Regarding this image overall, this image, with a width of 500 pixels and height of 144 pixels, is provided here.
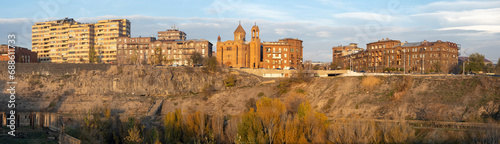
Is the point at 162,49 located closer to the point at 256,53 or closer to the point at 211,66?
the point at 256,53

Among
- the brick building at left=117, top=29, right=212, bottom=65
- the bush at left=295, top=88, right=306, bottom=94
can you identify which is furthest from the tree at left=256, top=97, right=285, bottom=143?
the brick building at left=117, top=29, right=212, bottom=65

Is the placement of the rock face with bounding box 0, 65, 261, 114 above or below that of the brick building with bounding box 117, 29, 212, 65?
below

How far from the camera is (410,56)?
13738 centimetres

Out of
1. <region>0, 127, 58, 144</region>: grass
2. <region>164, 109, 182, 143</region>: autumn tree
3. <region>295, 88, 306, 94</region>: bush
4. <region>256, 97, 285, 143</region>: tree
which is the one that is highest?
<region>295, 88, 306, 94</region>: bush

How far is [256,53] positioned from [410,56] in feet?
183

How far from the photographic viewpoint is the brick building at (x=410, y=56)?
12888 cm

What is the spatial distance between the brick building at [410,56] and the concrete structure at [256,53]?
21835 millimetres

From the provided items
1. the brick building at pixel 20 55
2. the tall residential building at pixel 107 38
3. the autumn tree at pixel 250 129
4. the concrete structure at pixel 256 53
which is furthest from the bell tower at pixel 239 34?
the autumn tree at pixel 250 129

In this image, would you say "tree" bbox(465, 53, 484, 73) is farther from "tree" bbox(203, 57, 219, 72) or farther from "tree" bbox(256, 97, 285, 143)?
"tree" bbox(256, 97, 285, 143)

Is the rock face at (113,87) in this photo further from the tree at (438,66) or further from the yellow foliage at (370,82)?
the tree at (438,66)

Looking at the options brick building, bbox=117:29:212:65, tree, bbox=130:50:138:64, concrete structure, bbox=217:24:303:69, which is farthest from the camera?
brick building, bbox=117:29:212:65

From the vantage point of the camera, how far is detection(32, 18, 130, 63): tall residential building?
174750mm

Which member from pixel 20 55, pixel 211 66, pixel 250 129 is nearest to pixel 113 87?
pixel 211 66

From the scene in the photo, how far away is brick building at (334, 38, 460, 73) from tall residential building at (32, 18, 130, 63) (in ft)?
354
